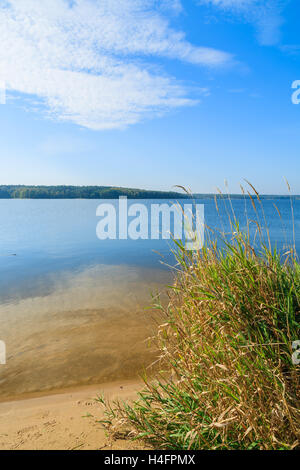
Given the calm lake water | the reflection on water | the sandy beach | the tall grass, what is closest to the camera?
the tall grass

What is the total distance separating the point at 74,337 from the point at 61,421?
10.8ft

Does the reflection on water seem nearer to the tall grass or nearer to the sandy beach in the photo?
the sandy beach

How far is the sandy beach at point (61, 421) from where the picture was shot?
3.13 m

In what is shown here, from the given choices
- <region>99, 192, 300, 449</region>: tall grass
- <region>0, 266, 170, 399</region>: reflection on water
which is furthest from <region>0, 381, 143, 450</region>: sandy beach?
<region>0, 266, 170, 399</region>: reflection on water

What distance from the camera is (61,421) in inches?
149

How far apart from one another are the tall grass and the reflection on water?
4.74 ft

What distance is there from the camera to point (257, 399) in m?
2.29

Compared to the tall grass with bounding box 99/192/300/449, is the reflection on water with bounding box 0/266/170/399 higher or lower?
lower

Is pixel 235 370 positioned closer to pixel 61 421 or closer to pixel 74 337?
→ pixel 61 421

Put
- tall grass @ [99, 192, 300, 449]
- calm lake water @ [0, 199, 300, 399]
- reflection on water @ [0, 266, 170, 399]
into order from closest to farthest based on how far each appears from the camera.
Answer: tall grass @ [99, 192, 300, 449] → reflection on water @ [0, 266, 170, 399] → calm lake water @ [0, 199, 300, 399]

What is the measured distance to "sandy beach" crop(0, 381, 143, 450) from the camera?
10.3 ft

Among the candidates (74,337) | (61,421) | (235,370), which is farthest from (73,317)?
(235,370)
